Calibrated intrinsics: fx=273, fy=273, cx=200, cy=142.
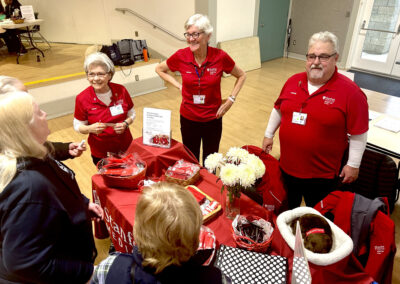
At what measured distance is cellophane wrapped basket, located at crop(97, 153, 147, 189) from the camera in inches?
70.5

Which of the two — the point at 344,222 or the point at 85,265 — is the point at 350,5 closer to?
the point at 344,222

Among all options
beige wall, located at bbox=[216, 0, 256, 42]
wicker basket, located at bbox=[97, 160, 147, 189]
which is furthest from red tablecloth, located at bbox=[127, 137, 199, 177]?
beige wall, located at bbox=[216, 0, 256, 42]

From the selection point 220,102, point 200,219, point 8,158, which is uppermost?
point 8,158

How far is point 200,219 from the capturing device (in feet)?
3.02

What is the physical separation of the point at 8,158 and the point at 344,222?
5.27 feet

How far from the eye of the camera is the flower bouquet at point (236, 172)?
1403 millimetres

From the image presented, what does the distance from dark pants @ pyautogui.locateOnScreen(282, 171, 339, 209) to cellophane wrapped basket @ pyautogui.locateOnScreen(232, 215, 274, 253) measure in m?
0.64

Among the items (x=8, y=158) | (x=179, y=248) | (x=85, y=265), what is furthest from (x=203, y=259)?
(x=8, y=158)

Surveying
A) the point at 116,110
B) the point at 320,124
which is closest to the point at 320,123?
the point at 320,124

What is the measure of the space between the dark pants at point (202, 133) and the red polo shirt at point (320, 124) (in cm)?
74

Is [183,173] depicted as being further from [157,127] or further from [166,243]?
[166,243]

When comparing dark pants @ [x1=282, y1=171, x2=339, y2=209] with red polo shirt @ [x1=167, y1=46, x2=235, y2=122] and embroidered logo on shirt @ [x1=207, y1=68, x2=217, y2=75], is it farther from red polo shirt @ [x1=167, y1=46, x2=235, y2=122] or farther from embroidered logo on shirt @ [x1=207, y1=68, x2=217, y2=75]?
embroidered logo on shirt @ [x1=207, y1=68, x2=217, y2=75]

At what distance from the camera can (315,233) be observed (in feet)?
3.98

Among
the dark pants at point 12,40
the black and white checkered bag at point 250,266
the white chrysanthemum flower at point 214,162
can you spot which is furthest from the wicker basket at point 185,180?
the dark pants at point 12,40
